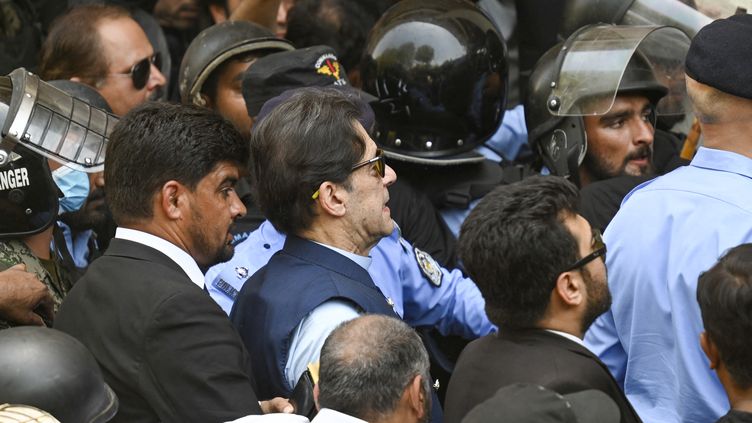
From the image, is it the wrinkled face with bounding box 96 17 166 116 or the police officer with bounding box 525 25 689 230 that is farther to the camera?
the wrinkled face with bounding box 96 17 166 116

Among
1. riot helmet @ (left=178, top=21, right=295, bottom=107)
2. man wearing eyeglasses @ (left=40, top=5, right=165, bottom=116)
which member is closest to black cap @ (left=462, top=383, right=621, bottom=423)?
riot helmet @ (left=178, top=21, right=295, bottom=107)

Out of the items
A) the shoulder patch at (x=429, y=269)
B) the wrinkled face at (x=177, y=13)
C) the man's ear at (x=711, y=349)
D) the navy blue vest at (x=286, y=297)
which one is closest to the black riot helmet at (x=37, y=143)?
the navy blue vest at (x=286, y=297)

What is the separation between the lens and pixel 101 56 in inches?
207

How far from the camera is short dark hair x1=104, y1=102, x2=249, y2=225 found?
10.6 ft

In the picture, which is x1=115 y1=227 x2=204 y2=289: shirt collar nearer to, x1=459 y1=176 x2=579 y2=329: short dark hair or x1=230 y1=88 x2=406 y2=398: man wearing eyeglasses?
x1=230 y1=88 x2=406 y2=398: man wearing eyeglasses

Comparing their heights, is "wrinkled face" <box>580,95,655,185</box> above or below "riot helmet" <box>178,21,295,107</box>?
below

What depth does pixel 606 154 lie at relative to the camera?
4879mm

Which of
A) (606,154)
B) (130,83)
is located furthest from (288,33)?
(606,154)

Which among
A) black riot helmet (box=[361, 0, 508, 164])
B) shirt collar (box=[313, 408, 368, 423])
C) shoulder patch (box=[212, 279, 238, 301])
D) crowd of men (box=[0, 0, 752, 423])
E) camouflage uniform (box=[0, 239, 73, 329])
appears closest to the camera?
shirt collar (box=[313, 408, 368, 423])

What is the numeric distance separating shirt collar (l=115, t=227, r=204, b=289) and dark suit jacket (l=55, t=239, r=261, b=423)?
97 mm

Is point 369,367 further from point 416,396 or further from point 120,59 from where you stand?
point 120,59

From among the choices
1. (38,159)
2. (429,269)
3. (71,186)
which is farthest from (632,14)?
(38,159)

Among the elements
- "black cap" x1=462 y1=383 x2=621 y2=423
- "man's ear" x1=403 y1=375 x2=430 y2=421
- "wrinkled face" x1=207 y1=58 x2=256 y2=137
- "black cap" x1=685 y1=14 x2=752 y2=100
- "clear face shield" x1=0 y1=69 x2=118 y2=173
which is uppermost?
"black cap" x1=685 y1=14 x2=752 y2=100

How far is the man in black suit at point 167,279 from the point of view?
2912 millimetres
